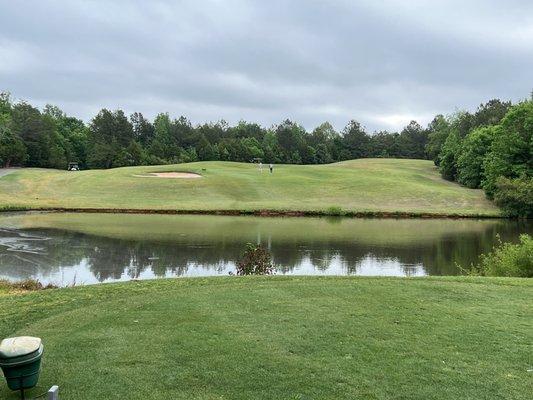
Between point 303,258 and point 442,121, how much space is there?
103 m

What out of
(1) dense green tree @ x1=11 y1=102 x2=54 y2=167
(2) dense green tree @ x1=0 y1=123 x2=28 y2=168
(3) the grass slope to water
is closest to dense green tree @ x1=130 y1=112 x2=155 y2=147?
(1) dense green tree @ x1=11 y1=102 x2=54 y2=167

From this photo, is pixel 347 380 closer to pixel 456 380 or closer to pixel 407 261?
pixel 456 380

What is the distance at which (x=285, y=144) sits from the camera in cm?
13500

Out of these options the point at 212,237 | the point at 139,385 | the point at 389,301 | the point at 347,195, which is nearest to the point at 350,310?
the point at 389,301

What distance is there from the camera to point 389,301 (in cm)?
1096

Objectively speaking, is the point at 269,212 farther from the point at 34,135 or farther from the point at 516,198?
the point at 34,135

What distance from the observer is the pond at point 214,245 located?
2026cm

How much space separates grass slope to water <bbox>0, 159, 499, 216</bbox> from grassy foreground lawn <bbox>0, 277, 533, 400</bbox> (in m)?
32.5

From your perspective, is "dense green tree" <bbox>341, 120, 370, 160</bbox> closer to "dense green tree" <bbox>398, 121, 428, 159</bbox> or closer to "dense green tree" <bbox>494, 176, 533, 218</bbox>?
"dense green tree" <bbox>398, 121, 428, 159</bbox>

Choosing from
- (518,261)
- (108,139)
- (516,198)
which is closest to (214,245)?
(518,261)

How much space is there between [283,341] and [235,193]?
46.4m

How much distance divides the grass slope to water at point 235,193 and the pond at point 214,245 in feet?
18.3

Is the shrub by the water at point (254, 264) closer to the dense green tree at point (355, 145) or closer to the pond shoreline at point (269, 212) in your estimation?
the pond shoreline at point (269, 212)

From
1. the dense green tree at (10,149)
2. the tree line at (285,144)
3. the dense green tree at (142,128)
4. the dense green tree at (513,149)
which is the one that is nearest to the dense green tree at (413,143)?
the tree line at (285,144)
